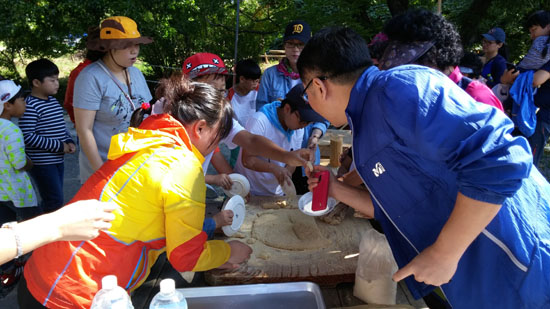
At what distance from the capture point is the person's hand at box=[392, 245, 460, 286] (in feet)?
3.73

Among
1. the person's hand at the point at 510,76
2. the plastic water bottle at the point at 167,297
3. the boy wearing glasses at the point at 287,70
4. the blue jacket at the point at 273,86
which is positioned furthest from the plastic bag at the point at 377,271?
the person's hand at the point at 510,76

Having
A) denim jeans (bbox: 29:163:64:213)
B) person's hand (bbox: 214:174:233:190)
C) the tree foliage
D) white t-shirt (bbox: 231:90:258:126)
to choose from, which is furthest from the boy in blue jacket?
the tree foliage

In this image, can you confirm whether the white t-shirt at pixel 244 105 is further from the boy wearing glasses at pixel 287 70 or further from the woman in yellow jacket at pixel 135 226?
the woman in yellow jacket at pixel 135 226

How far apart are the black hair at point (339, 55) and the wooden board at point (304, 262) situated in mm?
868

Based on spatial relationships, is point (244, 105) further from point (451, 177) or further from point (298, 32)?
point (451, 177)

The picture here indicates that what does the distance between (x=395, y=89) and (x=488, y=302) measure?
0.76m

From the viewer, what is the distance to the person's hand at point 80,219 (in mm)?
1050

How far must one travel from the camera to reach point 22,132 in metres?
3.04

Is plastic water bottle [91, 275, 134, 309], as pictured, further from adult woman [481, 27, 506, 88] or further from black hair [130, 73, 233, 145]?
adult woman [481, 27, 506, 88]

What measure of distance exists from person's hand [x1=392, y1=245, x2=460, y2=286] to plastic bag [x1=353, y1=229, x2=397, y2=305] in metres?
0.41

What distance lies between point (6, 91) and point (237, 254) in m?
2.20

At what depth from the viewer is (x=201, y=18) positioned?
7773mm

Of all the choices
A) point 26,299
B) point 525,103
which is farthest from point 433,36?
point 525,103

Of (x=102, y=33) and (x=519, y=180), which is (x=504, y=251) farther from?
(x=102, y=33)
